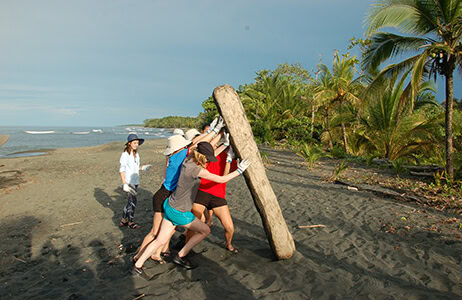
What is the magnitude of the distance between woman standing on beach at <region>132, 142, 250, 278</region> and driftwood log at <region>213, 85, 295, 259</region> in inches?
6.3

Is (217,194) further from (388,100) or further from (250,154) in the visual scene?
(388,100)

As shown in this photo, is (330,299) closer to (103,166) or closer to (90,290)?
(90,290)

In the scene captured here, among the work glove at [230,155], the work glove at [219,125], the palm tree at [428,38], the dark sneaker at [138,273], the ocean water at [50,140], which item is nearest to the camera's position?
the dark sneaker at [138,273]

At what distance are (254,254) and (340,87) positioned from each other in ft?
43.5

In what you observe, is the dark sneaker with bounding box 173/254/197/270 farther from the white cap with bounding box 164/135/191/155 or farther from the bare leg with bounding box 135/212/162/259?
the white cap with bounding box 164/135/191/155

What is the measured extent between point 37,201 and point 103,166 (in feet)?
20.3

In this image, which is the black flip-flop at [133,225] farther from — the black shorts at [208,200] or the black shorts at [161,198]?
the black shorts at [208,200]

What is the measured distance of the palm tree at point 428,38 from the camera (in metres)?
7.02

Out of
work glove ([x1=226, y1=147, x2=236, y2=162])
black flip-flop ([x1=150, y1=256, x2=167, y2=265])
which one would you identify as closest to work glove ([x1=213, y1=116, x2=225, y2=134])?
work glove ([x1=226, y1=147, x2=236, y2=162])

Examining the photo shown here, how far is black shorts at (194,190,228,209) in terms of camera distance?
3664 mm

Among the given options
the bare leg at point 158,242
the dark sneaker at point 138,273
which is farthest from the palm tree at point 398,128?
the dark sneaker at point 138,273

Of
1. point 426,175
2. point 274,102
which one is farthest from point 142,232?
point 274,102

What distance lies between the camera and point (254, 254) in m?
3.95

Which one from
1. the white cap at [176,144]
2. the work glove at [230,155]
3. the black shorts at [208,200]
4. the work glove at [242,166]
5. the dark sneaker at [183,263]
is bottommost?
the dark sneaker at [183,263]
